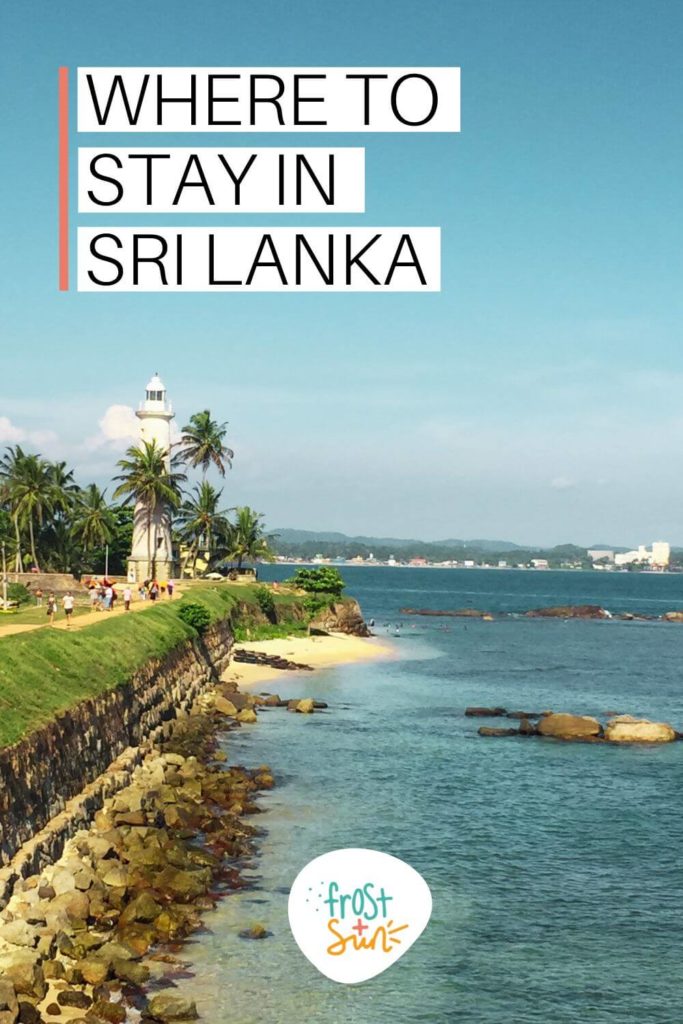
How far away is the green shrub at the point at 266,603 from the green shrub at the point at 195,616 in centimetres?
2571

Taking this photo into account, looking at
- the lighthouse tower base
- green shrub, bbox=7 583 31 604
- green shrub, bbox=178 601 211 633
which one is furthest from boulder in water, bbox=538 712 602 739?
the lighthouse tower base

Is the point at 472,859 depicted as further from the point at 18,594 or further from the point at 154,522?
the point at 154,522

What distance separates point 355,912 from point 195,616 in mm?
37830

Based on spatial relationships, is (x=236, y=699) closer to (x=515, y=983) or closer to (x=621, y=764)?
(x=621, y=764)

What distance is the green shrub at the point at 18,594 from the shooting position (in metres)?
55.3

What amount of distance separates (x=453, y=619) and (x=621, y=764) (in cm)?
9279

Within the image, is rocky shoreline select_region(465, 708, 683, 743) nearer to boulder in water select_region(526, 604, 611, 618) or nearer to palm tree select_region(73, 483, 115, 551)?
palm tree select_region(73, 483, 115, 551)

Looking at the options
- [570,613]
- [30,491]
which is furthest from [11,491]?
[570,613]

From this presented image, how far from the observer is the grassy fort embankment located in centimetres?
2625

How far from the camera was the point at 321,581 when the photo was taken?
93000 millimetres

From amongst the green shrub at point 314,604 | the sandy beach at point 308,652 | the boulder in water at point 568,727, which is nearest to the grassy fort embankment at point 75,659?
the sandy beach at point 308,652

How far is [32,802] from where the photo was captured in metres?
24.1

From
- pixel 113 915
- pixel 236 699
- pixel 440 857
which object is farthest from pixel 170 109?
pixel 236 699

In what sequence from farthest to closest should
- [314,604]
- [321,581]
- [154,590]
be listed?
[321,581] → [314,604] → [154,590]
